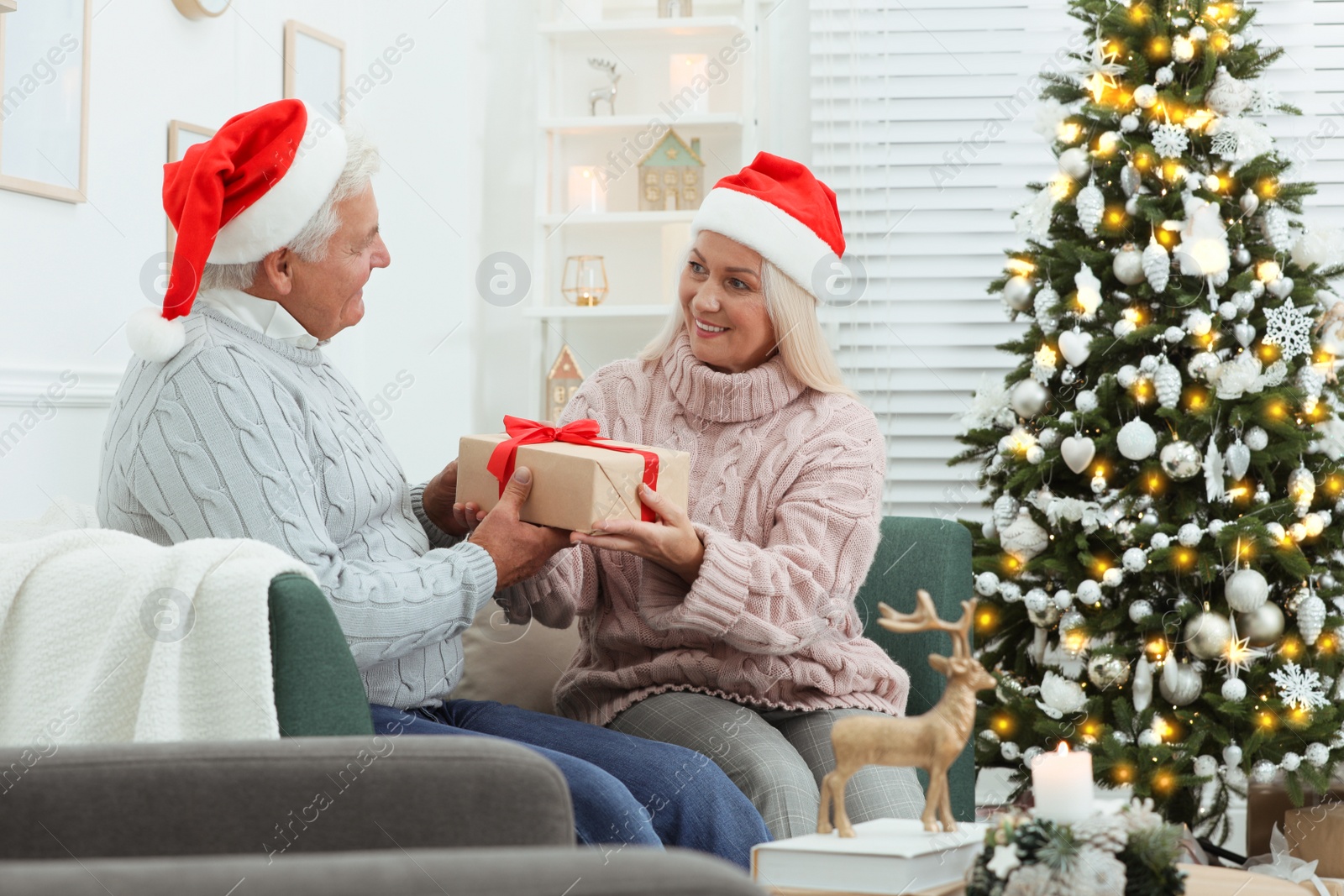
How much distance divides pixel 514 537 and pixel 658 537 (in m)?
0.20

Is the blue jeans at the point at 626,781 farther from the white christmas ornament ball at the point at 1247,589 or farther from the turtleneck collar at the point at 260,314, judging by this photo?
the white christmas ornament ball at the point at 1247,589

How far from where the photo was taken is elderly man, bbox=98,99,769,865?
1416mm

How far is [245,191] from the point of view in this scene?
1.55 metres

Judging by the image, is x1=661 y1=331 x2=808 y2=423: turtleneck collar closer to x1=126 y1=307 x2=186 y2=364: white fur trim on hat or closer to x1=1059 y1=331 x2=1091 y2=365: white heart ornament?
x1=1059 y1=331 x2=1091 y2=365: white heart ornament

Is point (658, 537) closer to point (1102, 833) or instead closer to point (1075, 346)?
point (1102, 833)

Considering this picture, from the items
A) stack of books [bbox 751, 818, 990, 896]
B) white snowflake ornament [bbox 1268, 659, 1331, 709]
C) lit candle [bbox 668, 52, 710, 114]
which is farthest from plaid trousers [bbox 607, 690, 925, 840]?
lit candle [bbox 668, 52, 710, 114]

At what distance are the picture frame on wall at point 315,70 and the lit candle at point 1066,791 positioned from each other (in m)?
2.48

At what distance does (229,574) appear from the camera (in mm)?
1204

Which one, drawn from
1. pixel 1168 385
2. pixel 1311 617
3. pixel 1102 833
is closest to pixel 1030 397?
pixel 1168 385

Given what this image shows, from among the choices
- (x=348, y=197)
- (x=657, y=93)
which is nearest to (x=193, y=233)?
(x=348, y=197)

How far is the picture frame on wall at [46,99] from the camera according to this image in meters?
2.07

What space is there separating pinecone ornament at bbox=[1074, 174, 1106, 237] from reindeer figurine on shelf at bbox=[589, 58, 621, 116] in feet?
5.25

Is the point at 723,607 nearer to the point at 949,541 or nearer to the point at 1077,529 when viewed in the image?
the point at 949,541

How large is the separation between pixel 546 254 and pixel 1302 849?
255cm
